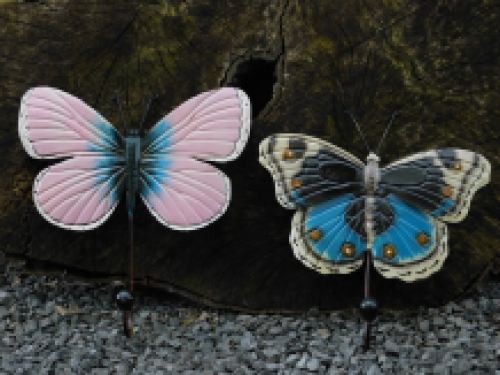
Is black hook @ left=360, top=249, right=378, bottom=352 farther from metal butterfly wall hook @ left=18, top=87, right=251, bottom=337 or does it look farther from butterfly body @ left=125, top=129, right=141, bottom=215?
butterfly body @ left=125, top=129, right=141, bottom=215

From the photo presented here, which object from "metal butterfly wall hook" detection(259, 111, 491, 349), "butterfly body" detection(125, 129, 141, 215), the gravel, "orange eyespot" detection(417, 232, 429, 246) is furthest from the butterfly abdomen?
"butterfly body" detection(125, 129, 141, 215)

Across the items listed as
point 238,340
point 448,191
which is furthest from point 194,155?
point 448,191

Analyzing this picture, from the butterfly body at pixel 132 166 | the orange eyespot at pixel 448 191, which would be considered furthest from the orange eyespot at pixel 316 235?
the butterfly body at pixel 132 166

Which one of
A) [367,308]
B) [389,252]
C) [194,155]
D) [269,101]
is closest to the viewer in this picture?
[367,308]

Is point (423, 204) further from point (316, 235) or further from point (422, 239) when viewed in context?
point (316, 235)

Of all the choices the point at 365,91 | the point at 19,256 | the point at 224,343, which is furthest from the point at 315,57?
the point at 19,256

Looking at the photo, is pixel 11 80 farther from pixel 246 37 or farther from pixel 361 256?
pixel 361 256

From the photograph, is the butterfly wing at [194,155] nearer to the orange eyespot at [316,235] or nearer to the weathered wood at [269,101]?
the weathered wood at [269,101]
